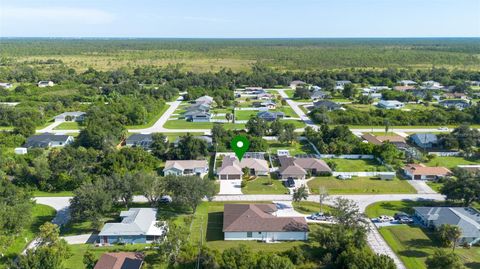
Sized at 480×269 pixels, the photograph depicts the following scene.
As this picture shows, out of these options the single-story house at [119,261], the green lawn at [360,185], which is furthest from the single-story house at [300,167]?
the single-story house at [119,261]

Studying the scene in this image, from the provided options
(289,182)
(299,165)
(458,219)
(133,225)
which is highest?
(458,219)

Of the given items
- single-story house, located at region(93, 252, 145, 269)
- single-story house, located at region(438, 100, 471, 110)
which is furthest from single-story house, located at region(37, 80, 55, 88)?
single-story house, located at region(438, 100, 471, 110)

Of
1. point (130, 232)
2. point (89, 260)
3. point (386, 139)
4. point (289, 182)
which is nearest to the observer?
point (89, 260)

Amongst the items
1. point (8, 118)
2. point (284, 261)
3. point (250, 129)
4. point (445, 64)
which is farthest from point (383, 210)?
point (445, 64)

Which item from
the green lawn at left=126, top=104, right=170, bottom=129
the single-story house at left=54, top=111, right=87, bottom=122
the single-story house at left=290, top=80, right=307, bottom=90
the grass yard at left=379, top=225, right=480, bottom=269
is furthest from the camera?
the single-story house at left=290, top=80, right=307, bottom=90

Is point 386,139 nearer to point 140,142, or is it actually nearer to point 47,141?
point 140,142

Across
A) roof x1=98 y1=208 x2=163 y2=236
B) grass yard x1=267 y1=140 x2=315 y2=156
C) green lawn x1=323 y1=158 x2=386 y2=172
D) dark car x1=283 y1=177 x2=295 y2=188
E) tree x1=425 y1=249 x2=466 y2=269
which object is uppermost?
tree x1=425 y1=249 x2=466 y2=269

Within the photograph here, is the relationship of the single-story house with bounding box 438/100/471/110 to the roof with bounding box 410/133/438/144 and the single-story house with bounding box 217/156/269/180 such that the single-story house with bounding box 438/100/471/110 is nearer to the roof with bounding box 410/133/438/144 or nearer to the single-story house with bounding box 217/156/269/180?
the roof with bounding box 410/133/438/144

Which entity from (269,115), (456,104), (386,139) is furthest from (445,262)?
(456,104)
